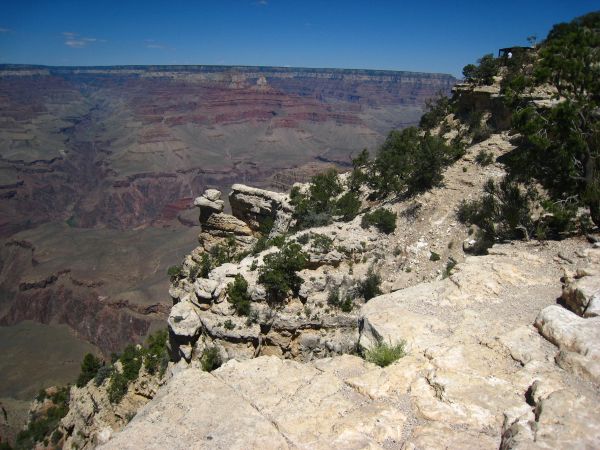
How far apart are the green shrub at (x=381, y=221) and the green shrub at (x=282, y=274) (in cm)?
516

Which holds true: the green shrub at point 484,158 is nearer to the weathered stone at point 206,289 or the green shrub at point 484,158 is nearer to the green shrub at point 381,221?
the green shrub at point 381,221

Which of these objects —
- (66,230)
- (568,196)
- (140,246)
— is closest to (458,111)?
(568,196)

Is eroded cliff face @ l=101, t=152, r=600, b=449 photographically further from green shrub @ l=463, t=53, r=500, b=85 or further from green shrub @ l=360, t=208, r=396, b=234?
green shrub @ l=463, t=53, r=500, b=85

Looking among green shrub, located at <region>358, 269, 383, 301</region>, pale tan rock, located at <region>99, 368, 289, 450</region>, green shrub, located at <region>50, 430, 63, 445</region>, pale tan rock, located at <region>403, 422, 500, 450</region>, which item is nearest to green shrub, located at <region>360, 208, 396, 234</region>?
green shrub, located at <region>358, 269, 383, 301</region>

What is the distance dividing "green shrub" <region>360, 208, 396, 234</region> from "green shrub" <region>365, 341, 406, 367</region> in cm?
1319

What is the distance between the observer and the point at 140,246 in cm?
9981

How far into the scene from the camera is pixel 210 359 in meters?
16.6

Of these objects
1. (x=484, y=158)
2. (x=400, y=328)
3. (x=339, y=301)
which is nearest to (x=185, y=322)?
(x=339, y=301)

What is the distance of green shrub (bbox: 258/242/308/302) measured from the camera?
1802 cm

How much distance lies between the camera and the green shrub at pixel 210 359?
16484 mm

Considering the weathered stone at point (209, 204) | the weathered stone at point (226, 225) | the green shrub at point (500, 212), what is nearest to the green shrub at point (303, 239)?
the green shrub at point (500, 212)

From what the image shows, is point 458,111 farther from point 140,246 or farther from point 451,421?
point 140,246

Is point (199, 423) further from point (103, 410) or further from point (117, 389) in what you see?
point (103, 410)

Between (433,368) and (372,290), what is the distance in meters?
10.4
